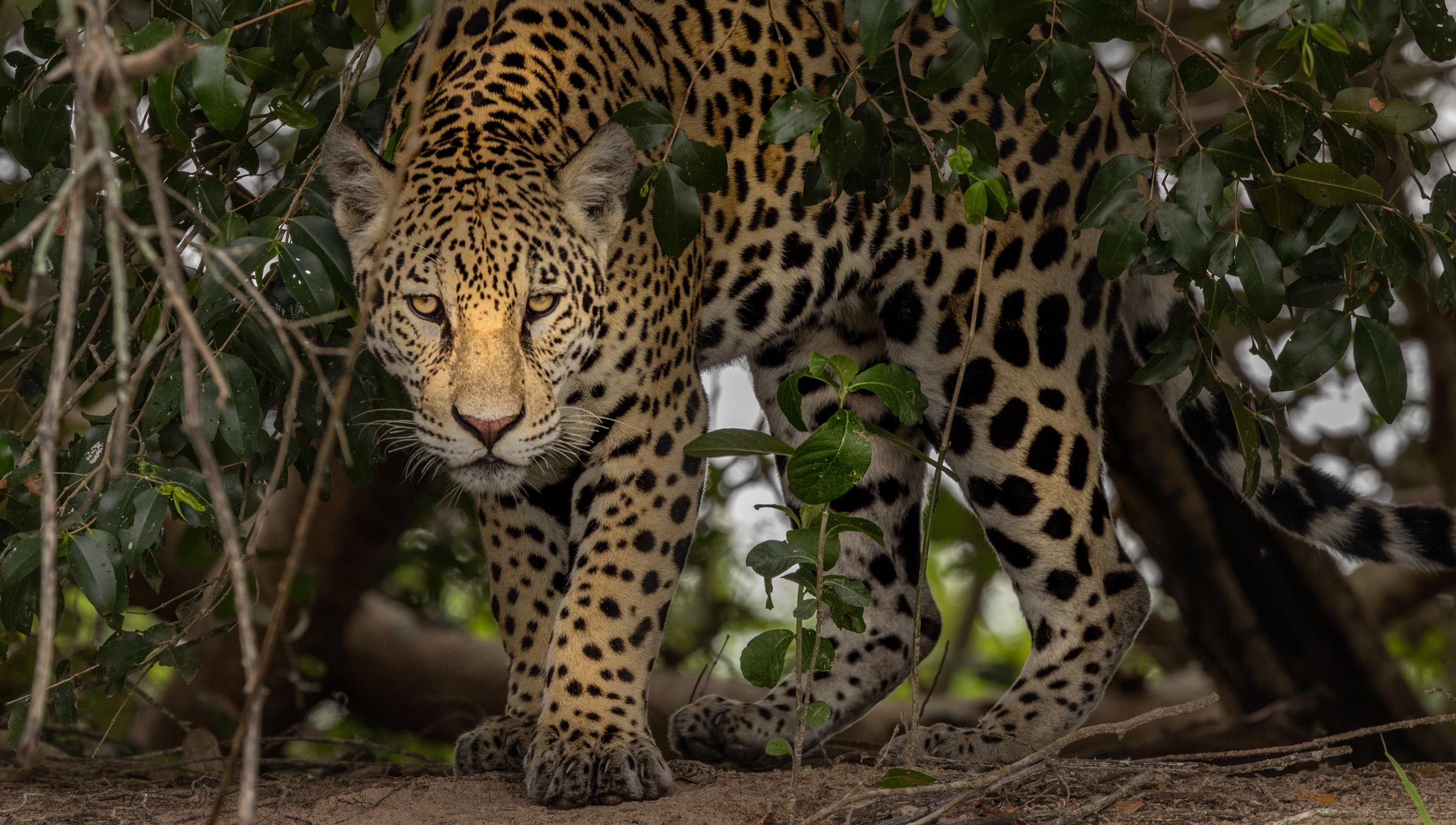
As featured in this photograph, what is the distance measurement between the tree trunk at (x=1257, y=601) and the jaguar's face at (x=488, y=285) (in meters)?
2.92

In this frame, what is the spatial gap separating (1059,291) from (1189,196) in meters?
1.50

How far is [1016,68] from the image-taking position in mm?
3281

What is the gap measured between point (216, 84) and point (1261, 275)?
7.67 feet

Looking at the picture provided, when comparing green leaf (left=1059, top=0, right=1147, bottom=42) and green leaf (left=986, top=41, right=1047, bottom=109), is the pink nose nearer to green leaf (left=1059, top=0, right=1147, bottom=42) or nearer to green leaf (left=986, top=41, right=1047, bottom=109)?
green leaf (left=986, top=41, right=1047, bottom=109)

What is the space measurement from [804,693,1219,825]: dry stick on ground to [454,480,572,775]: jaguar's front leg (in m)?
1.64

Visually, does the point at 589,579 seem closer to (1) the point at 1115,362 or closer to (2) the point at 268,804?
(2) the point at 268,804

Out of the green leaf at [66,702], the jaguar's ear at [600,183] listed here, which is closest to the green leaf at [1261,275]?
the jaguar's ear at [600,183]

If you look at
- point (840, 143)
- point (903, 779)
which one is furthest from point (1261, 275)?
point (903, 779)

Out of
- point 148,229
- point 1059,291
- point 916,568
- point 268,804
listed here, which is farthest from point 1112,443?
point 148,229

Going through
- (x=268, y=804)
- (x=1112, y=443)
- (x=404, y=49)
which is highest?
(x=404, y=49)

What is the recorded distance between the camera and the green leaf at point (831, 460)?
133 inches

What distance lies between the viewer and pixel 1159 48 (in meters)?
3.38

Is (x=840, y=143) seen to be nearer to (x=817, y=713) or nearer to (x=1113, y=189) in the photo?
(x=1113, y=189)

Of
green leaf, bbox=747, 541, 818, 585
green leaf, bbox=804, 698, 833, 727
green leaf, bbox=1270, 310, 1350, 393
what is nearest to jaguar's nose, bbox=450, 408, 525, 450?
green leaf, bbox=747, 541, 818, 585
